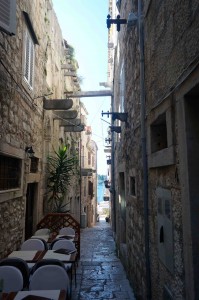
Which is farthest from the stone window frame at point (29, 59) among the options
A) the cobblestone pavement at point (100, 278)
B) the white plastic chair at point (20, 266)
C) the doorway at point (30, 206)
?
the cobblestone pavement at point (100, 278)

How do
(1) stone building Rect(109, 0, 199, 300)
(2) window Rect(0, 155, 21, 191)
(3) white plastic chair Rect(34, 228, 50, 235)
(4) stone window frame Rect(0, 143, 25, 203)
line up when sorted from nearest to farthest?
(1) stone building Rect(109, 0, 199, 300) → (4) stone window frame Rect(0, 143, 25, 203) → (2) window Rect(0, 155, 21, 191) → (3) white plastic chair Rect(34, 228, 50, 235)

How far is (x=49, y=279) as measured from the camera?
3613mm

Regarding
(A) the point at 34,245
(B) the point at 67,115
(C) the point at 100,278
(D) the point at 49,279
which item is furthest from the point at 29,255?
(B) the point at 67,115

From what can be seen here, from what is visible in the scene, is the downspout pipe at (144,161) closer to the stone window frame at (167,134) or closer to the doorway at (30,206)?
→ the stone window frame at (167,134)

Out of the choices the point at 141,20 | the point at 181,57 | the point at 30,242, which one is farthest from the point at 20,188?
the point at 181,57

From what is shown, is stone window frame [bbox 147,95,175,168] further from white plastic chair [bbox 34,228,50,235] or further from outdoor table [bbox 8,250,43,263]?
white plastic chair [bbox 34,228,50,235]

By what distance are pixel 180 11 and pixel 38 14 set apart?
20.9 ft

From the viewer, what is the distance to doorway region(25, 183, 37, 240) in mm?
7266

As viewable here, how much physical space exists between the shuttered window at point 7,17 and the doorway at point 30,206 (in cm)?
432

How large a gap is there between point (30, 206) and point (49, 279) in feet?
13.6

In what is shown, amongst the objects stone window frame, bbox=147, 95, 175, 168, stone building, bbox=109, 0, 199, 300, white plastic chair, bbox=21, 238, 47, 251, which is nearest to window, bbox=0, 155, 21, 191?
white plastic chair, bbox=21, 238, 47, 251

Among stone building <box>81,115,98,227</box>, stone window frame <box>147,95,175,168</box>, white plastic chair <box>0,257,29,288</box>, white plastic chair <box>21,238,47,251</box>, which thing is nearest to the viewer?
stone window frame <box>147,95,175,168</box>

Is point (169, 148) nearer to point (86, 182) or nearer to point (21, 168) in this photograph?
point (21, 168)

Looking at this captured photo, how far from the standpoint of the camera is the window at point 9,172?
5.08 metres
